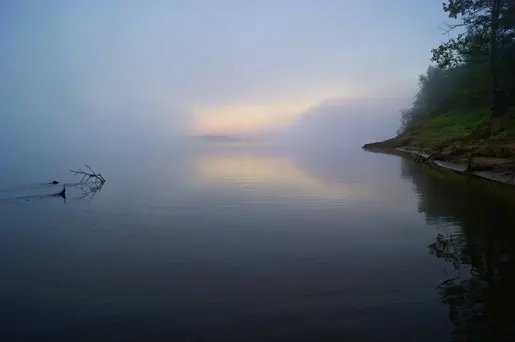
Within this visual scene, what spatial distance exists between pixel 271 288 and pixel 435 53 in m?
41.9

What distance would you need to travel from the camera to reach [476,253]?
40.9ft

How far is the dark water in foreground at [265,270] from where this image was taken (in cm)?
829

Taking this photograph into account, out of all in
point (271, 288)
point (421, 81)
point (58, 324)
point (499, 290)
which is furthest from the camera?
point (421, 81)

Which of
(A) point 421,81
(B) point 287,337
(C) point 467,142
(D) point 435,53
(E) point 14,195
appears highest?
(A) point 421,81

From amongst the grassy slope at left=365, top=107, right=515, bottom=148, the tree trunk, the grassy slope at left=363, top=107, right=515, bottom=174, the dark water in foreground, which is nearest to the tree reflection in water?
the dark water in foreground

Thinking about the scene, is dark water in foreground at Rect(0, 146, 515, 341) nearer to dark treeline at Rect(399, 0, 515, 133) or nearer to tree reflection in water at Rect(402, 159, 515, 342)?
tree reflection in water at Rect(402, 159, 515, 342)

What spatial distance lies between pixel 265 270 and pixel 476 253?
6523 mm

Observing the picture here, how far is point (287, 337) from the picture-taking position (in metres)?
7.80

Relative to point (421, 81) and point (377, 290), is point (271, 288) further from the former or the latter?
point (421, 81)

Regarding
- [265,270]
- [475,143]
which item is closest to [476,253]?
[265,270]

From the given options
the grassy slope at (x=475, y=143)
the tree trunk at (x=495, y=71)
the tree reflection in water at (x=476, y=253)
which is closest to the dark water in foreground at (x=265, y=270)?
the tree reflection in water at (x=476, y=253)

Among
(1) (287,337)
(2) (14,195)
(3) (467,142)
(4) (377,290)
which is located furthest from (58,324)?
(3) (467,142)

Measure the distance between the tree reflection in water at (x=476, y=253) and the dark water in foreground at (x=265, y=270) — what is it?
45 mm

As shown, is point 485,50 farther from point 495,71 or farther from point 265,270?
point 265,270
